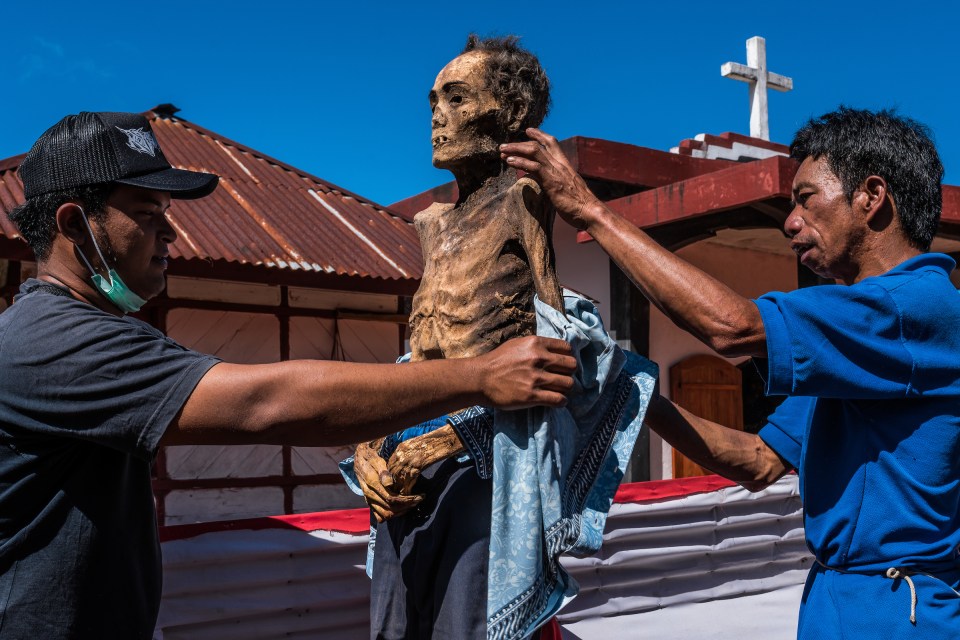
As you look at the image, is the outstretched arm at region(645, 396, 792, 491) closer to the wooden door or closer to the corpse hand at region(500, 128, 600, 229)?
the corpse hand at region(500, 128, 600, 229)

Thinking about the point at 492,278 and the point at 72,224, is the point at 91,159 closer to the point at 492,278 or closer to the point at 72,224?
the point at 72,224

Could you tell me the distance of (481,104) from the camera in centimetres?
257

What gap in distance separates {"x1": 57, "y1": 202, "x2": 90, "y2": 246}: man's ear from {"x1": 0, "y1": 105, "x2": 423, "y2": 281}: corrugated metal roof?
4746 millimetres

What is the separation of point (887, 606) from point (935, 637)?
10 centimetres

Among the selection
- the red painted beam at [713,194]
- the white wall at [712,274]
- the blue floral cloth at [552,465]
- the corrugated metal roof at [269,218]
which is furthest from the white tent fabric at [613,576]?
the white wall at [712,274]

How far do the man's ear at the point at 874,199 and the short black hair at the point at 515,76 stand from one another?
0.95 metres

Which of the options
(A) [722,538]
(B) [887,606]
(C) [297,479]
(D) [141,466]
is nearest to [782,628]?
(A) [722,538]

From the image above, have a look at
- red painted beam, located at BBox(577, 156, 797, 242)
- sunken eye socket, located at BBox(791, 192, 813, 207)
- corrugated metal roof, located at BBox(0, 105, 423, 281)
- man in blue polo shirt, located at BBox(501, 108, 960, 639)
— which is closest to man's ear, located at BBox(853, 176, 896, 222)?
man in blue polo shirt, located at BBox(501, 108, 960, 639)

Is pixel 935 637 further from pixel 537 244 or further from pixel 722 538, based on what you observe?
pixel 722 538

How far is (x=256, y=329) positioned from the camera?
870 centimetres

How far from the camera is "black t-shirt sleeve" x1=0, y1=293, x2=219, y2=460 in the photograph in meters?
1.67

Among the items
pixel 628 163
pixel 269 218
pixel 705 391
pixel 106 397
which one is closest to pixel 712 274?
pixel 705 391

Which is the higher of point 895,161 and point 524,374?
point 895,161

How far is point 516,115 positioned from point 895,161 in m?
1.02
